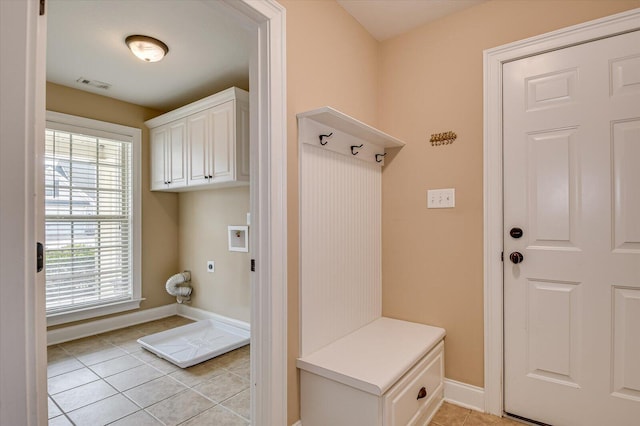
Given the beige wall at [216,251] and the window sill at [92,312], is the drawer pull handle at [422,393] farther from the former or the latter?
the window sill at [92,312]

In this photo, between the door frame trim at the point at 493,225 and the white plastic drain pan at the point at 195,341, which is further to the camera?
the white plastic drain pan at the point at 195,341

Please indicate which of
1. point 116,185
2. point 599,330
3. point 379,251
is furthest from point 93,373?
point 599,330

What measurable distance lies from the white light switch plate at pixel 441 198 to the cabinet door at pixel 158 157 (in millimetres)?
2841

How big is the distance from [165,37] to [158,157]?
1.60 m

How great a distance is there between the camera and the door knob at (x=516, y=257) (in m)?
1.87

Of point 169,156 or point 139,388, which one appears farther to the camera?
point 169,156

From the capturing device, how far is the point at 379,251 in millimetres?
2367

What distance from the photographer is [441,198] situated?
7.04 feet

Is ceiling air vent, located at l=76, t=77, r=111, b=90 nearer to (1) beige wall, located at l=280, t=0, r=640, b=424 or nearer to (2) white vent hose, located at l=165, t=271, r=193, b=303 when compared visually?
(2) white vent hose, located at l=165, t=271, r=193, b=303

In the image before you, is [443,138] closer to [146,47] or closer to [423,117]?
[423,117]

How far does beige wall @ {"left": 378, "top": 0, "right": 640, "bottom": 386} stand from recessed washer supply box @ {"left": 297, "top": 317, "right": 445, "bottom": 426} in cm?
25

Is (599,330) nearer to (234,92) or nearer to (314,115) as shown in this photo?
(314,115)

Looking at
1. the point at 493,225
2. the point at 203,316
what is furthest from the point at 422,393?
the point at 203,316

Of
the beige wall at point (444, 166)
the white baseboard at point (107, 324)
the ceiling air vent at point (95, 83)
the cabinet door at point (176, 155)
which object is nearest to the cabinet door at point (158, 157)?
the cabinet door at point (176, 155)
